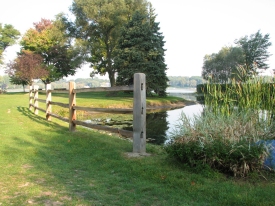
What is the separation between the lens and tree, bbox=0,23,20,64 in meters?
47.5

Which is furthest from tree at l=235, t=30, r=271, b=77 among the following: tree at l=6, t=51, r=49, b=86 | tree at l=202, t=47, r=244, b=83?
A: tree at l=6, t=51, r=49, b=86

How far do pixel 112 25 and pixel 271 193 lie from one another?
32.0 metres

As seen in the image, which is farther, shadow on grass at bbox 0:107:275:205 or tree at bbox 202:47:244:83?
tree at bbox 202:47:244:83

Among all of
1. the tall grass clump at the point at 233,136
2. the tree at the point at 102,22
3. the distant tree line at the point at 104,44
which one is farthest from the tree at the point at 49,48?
the tall grass clump at the point at 233,136

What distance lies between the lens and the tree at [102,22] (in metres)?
30.9

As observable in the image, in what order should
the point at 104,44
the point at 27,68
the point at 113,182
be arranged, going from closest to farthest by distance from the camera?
the point at 113,182
the point at 27,68
the point at 104,44

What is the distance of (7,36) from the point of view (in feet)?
160

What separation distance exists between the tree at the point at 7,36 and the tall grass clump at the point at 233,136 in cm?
5104

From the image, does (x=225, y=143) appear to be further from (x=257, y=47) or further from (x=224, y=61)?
(x=257, y=47)

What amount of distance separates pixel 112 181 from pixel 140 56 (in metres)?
23.4

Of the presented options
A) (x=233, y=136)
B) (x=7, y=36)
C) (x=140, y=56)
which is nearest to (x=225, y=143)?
(x=233, y=136)

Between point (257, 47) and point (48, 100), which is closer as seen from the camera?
point (48, 100)

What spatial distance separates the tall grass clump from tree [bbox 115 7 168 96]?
71.3 ft

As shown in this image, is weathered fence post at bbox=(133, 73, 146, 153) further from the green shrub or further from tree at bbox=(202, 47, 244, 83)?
tree at bbox=(202, 47, 244, 83)
